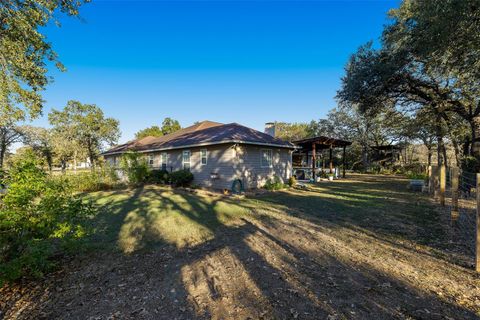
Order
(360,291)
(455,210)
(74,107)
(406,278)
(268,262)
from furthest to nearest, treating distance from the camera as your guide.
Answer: (74,107)
(455,210)
(268,262)
(406,278)
(360,291)

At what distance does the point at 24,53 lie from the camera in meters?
6.33

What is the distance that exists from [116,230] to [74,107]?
33.5m

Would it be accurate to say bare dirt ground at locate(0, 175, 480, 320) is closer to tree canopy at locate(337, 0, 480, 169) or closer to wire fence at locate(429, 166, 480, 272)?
wire fence at locate(429, 166, 480, 272)

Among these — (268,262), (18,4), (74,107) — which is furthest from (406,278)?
(74,107)

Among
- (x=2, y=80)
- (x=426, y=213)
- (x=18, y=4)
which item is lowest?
(x=426, y=213)

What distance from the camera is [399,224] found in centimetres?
620

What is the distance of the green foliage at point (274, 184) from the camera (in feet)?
→ 43.7

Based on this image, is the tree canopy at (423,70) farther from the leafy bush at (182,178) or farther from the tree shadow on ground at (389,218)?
the leafy bush at (182,178)

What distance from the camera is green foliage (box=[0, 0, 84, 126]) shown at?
5.75 m

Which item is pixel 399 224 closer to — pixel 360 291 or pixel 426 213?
pixel 426 213

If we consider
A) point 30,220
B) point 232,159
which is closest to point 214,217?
point 30,220

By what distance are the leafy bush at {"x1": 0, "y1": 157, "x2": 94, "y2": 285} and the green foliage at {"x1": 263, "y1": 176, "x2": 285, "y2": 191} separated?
412 inches

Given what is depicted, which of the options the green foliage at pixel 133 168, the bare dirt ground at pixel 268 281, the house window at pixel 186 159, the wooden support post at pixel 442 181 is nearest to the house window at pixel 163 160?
the green foliage at pixel 133 168

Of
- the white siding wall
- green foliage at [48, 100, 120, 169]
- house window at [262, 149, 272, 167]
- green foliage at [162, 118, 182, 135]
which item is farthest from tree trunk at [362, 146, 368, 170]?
green foliage at [48, 100, 120, 169]
